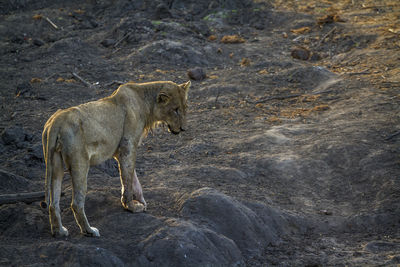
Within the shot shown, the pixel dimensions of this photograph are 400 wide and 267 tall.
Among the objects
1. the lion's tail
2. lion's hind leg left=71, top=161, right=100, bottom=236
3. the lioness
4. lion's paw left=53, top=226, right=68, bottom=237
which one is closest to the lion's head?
the lioness

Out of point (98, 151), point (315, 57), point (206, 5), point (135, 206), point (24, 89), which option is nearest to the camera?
point (98, 151)

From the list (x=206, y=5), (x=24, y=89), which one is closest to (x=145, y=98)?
(x=24, y=89)

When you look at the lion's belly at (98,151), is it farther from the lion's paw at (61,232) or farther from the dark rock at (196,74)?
the dark rock at (196,74)

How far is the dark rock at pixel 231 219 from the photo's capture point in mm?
7621

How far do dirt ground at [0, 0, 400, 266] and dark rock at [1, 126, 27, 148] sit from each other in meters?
0.03

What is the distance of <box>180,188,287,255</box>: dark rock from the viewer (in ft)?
25.0

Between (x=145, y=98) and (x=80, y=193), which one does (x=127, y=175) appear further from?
(x=145, y=98)

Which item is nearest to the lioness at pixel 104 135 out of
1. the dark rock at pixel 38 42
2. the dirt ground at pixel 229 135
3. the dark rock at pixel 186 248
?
the dirt ground at pixel 229 135

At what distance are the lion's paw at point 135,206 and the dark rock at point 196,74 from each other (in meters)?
10.0

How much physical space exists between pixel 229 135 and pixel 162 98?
189 inches

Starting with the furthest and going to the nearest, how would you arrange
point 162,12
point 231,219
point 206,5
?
point 206,5
point 162,12
point 231,219

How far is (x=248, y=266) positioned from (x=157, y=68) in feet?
41.0

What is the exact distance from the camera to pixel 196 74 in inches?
680

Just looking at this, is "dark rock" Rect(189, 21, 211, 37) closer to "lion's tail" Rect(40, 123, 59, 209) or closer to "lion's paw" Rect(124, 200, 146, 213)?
"lion's paw" Rect(124, 200, 146, 213)
